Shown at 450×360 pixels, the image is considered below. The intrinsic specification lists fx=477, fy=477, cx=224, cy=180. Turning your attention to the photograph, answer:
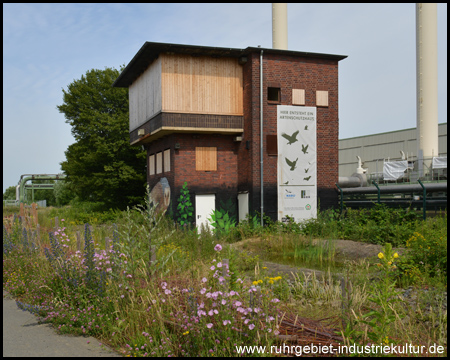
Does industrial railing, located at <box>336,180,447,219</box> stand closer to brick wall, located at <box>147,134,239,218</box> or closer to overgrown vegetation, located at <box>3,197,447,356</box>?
brick wall, located at <box>147,134,239,218</box>

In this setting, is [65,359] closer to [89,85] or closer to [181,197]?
[181,197]

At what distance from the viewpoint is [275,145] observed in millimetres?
22469

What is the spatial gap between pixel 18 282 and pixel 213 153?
13.7 metres

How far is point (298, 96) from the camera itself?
23125mm

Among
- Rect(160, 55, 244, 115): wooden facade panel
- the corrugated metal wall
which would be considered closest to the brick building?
Rect(160, 55, 244, 115): wooden facade panel

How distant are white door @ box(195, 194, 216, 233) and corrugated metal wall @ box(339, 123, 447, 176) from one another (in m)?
29.5

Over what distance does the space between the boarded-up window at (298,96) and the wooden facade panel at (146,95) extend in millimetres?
6426

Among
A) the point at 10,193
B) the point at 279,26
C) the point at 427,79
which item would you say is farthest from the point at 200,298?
the point at 10,193

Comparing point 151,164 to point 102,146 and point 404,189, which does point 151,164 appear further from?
point 404,189

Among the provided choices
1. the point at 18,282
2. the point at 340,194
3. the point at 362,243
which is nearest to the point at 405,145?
the point at 340,194

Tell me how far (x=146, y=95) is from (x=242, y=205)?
7.49 meters

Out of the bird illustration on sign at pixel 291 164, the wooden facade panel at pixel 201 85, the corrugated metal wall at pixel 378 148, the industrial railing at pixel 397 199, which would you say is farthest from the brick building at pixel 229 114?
the corrugated metal wall at pixel 378 148

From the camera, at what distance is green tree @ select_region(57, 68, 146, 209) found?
37.5 m

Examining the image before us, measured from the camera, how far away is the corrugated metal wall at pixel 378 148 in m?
50.9
